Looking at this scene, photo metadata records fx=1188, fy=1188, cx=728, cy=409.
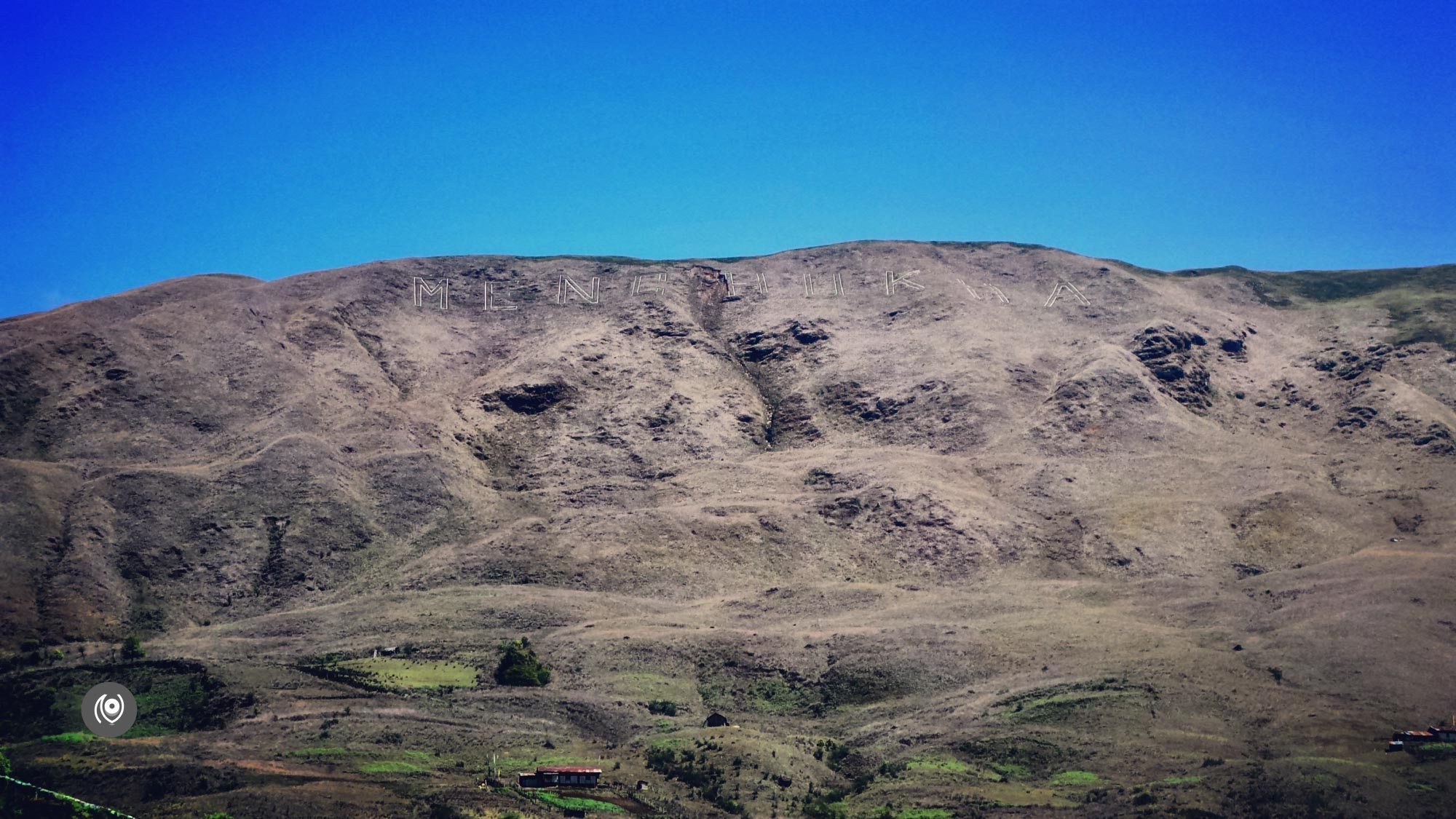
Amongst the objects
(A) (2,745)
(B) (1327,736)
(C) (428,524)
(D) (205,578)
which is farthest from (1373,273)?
(A) (2,745)

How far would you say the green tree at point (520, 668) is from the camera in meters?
72.9

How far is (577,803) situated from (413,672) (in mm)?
22019

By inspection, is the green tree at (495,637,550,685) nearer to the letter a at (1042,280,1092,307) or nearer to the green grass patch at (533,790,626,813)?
the green grass patch at (533,790,626,813)

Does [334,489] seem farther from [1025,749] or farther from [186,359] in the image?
[1025,749]

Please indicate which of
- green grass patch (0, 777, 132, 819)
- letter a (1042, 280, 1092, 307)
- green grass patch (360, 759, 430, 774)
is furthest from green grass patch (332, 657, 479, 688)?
letter a (1042, 280, 1092, 307)

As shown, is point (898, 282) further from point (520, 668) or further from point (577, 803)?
point (577, 803)

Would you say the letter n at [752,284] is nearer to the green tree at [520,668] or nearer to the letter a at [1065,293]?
the letter a at [1065,293]

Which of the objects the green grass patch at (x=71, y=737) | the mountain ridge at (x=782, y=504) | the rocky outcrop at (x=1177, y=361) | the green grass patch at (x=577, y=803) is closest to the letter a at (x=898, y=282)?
the mountain ridge at (x=782, y=504)

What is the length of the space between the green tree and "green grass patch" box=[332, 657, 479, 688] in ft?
5.68

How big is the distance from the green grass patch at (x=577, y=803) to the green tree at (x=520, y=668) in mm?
16703

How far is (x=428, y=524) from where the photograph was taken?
96625mm

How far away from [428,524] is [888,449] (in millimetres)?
41122

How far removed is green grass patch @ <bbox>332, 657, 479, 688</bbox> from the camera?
235 ft

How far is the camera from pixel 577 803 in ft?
183
